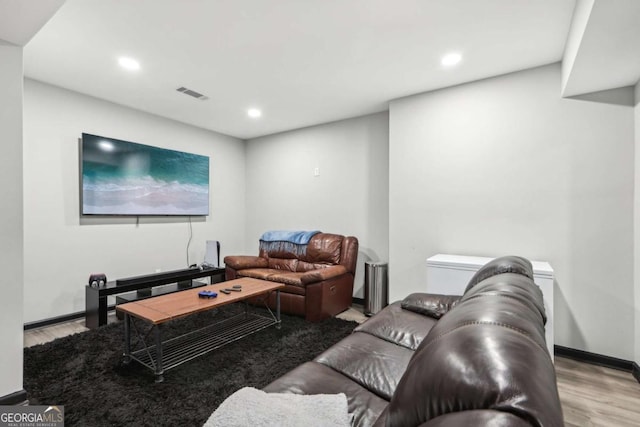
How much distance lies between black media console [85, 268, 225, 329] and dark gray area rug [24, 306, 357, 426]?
25 cm

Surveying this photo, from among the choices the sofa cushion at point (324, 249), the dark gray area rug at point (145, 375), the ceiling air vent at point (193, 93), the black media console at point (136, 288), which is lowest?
the dark gray area rug at point (145, 375)

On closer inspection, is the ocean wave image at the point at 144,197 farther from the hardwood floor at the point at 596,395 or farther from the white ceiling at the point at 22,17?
the white ceiling at the point at 22,17

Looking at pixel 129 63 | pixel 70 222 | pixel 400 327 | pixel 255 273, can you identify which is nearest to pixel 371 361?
pixel 400 327

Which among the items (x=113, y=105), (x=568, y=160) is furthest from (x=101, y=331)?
(x=568, y=160)

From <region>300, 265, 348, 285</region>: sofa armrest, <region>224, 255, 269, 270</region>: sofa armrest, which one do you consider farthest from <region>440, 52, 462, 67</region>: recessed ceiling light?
<region>224, 255, 269, 270</region>: sofa armrest

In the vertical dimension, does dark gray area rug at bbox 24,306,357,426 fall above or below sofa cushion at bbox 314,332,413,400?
below

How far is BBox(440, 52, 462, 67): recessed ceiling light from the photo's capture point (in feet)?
8.58

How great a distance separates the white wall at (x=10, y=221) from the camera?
1.88 m

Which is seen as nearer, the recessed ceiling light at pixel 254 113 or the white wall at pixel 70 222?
the white wall at pixel 70 222

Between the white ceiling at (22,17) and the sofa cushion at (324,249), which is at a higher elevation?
the white ceiling at (22,17)

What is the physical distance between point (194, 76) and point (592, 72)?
3455mm

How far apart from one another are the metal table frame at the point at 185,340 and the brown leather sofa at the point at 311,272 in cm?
37

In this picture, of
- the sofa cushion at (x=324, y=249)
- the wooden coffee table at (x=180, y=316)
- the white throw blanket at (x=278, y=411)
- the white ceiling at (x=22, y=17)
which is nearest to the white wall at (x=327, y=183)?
the sofa cushion at (x=324, y=249)

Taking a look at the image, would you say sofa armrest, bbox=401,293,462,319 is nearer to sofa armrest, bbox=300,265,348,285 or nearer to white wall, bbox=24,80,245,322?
sofa armrest, bbox=300,265,348,285
